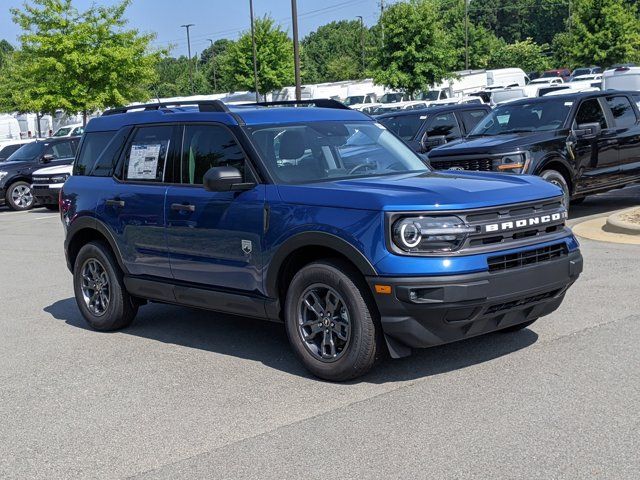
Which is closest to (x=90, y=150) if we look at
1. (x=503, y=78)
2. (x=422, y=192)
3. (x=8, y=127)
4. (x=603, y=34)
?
(x=422, y=192)

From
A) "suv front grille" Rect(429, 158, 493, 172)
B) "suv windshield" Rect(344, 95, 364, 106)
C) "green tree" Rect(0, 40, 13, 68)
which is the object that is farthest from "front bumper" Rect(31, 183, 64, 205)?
"green tree" Rect(0, 40, 13, 68)

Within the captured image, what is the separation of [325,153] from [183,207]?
119cm

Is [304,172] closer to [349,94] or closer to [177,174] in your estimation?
[177,174]

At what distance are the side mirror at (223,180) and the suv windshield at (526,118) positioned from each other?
26.3ft

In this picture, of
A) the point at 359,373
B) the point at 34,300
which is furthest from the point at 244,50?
the point at 359,373

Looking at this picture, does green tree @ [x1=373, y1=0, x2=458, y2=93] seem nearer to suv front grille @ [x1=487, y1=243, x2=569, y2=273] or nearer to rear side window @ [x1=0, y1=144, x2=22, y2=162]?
rear side window @ [x1=0, y1=144, x2=22, y2=162]

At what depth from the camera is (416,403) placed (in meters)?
5.49

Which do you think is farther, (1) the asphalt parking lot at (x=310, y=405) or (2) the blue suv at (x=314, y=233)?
(2) the blue suv at (x=314, y=233)

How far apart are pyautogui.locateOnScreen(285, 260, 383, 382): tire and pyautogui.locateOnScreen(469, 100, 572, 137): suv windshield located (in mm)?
8261

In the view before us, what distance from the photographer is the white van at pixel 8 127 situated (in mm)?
55969

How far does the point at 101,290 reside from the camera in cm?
812

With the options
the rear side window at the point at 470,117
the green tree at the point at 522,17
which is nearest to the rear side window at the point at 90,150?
the rear side window at the point at 470,117

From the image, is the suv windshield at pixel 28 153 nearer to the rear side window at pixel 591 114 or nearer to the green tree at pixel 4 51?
the rear side window at pixel 591 114

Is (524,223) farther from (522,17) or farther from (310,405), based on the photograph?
(522,17)
